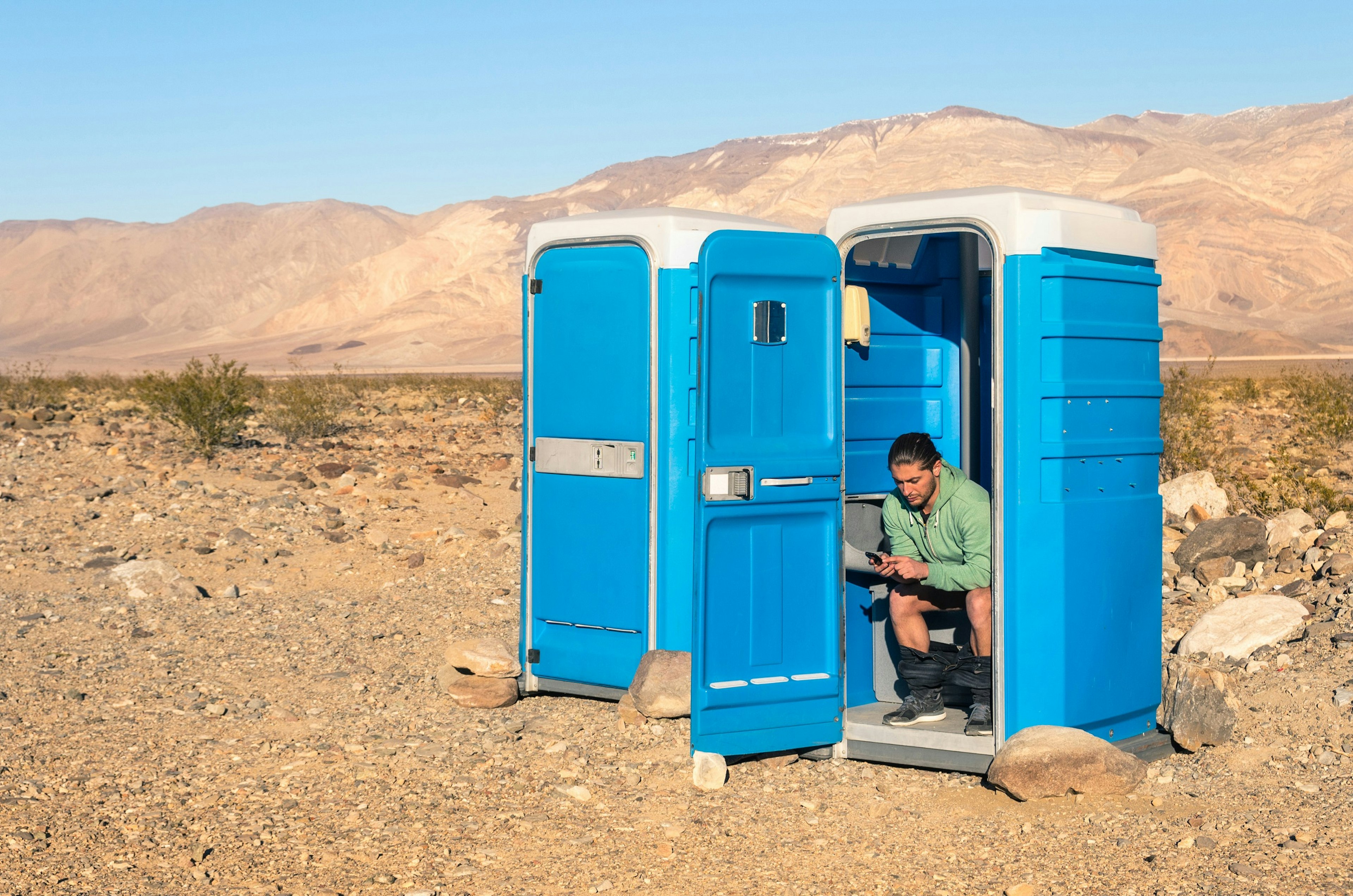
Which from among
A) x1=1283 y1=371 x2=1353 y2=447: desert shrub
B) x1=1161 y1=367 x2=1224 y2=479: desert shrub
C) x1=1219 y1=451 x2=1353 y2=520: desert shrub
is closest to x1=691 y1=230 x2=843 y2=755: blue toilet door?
x1=1219 y1=451 x2=1353 y2=520: desert shrub

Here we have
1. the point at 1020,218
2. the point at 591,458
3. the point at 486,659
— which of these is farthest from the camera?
the point at 486,659

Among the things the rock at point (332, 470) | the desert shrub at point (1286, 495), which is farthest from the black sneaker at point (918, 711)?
the rock at point (332, 470)

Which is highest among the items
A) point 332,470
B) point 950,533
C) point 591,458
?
point 591,458

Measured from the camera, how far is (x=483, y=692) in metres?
6.71

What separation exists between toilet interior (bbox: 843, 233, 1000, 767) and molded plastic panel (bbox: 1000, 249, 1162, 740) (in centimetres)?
68

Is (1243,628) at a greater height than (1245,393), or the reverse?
(1245,393)

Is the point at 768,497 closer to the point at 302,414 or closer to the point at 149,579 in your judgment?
the point at 149,579

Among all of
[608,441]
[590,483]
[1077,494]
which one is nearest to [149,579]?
[590,483]

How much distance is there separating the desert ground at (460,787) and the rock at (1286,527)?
33.7 inches

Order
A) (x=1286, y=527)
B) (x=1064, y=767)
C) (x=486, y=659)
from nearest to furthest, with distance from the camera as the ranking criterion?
1. (x=1064, y=767)
2. (x=486, y=659)
3. (x=1286, y=527)

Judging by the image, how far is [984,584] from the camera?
561cm

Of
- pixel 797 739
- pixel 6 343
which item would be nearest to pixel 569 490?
pixel 797 739

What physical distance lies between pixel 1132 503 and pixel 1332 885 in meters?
1.85

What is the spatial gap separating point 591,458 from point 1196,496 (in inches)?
253
